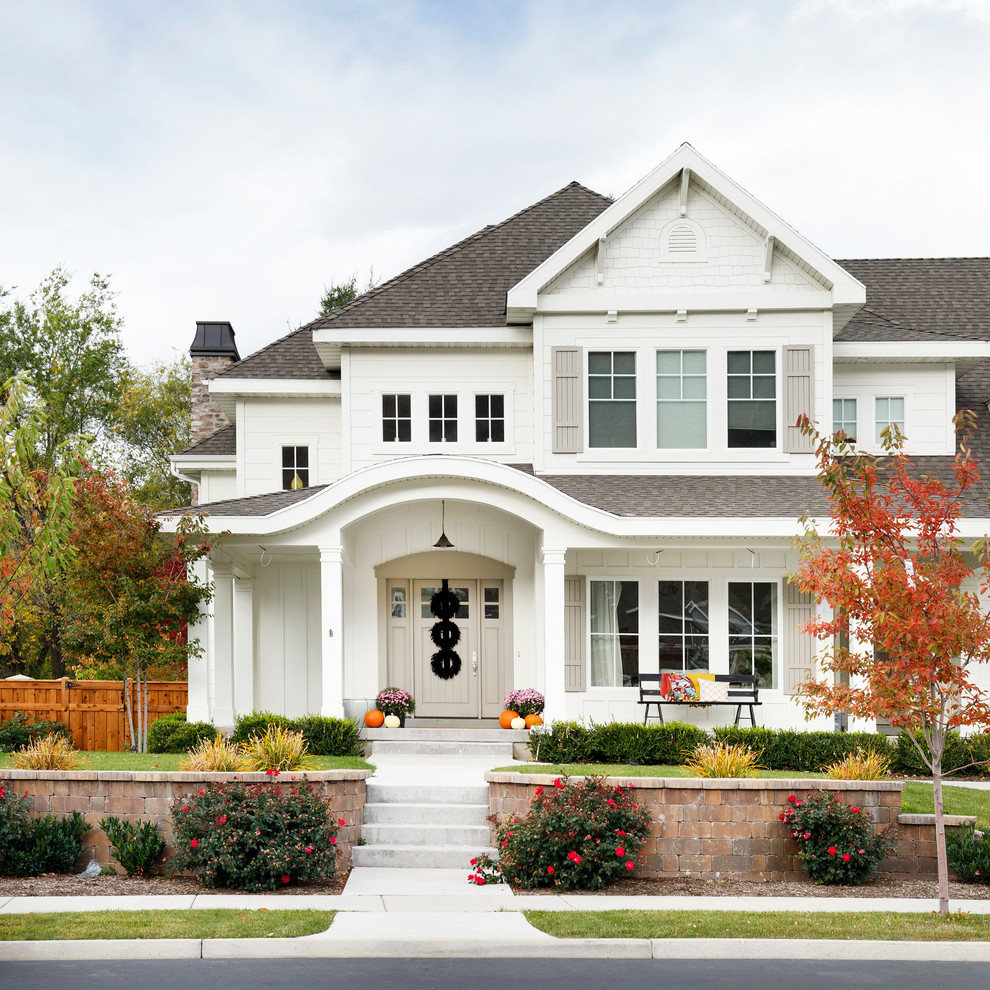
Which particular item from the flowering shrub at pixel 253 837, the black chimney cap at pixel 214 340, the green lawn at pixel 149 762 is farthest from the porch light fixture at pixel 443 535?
the black chimney cap at pixel 214 340

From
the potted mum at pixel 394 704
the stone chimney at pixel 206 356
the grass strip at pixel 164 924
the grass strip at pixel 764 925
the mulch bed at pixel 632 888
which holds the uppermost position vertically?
the stone chimney at pixel 206 356

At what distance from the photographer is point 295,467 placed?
19.0 metres

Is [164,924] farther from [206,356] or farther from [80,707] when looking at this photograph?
[206,356]

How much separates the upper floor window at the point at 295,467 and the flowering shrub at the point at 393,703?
4.28 m

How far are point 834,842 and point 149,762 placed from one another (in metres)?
7.82

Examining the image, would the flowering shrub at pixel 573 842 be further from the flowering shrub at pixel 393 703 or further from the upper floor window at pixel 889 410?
the upper floor window at pixel 889 410

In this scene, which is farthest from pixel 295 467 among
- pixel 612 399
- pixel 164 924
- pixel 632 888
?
pixel 164 924

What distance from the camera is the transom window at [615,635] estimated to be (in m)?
16.8

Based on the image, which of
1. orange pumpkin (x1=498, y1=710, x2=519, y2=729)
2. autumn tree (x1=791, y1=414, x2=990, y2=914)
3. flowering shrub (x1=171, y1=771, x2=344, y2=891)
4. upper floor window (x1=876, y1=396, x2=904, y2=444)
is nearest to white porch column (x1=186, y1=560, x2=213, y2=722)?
orange pumpkin (x1=498, y1=710, x2=519, y2=729)

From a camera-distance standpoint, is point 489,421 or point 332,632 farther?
point 489,421

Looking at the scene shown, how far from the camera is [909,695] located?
9453mm

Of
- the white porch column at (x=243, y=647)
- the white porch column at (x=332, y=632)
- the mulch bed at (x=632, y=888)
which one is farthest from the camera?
the white porch column at (x=243, y=647)

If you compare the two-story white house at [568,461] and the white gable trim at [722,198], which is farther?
the white gable trim at [722,198]

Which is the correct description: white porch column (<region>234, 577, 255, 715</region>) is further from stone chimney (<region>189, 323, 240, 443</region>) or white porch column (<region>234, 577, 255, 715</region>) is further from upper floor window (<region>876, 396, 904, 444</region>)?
upper floor window (<region>876, 396, 904, 444</region>)
